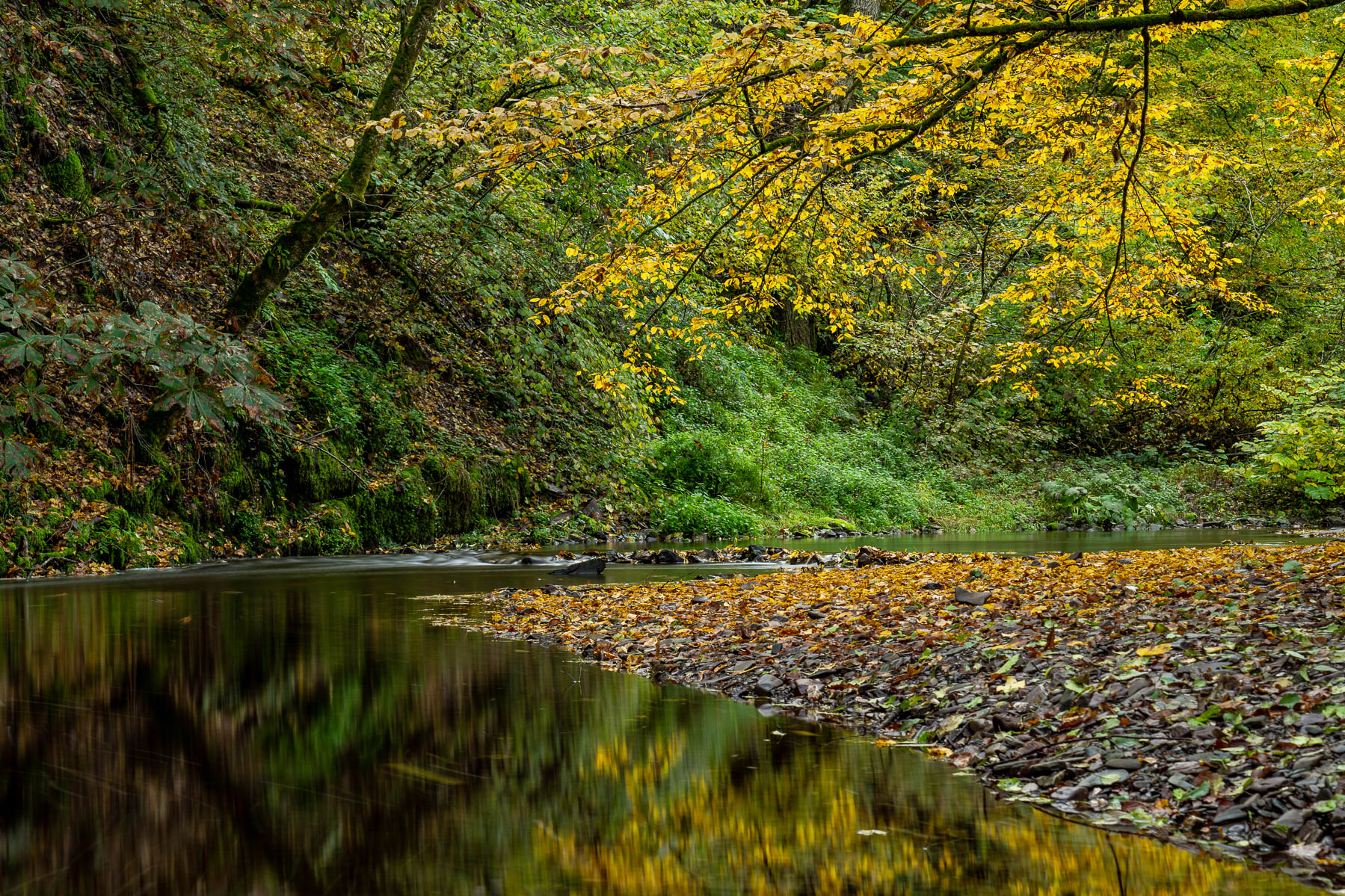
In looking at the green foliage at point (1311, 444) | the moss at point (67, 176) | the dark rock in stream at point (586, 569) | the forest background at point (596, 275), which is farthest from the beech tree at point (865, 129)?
the green foliage at point (1311, 444)

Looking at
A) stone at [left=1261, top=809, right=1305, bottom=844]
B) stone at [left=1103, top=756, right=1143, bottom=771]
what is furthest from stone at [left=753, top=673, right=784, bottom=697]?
stone at [left=1261, top=809, right=1305, bottom=844]

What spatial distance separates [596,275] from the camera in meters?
8.54

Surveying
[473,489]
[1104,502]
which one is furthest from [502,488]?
[1104,502]

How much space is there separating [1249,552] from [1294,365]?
20382mm

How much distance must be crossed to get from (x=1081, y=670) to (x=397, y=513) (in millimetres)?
11791

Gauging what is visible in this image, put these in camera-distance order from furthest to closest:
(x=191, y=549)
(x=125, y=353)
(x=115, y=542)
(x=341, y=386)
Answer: (x=341, y=386)
(x=191, y=549)
(x=115, y=542)
(x=125, y=353)

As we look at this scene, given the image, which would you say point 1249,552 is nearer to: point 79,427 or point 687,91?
point 687,91

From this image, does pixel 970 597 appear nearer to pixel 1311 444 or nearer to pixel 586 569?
pixel 586 569

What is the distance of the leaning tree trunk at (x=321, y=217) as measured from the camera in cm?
1212

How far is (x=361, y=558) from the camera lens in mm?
13570

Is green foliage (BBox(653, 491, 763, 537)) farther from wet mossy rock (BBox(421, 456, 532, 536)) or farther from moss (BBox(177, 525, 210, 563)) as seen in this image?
moss (BBox(177, 525, 210, 563))

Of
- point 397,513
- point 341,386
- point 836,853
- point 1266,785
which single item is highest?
point 341,386

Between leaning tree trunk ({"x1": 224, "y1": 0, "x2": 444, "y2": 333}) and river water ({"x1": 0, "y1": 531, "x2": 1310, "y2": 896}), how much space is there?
6727mm

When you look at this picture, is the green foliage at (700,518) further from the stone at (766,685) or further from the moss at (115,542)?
the stone at (766,685)
